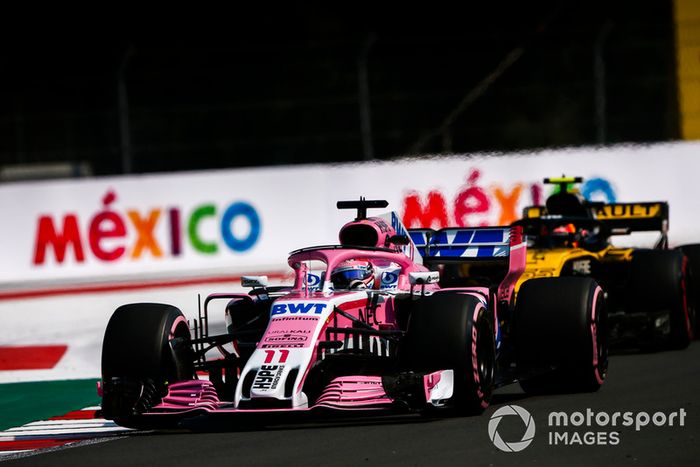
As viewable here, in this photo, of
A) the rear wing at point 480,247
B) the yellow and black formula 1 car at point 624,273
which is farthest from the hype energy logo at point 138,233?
the rear wing at point 480,247

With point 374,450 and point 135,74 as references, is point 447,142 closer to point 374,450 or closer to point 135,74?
point 135,74

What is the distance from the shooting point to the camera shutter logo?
23.5 ft

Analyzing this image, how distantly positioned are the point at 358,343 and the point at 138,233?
11.1 meters

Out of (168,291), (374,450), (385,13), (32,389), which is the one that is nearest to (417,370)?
(374,450)

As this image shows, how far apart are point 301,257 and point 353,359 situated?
3.61 ft

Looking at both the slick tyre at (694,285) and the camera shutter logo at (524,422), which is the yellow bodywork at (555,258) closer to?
the slick tyre at (694,285)

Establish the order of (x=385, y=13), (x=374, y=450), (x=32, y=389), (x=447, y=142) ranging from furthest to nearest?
(x=385, y=13), (x=447, y=142), (x=32, y=389), (x=374, y=450)

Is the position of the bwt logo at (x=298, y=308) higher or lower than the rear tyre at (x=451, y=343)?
higher

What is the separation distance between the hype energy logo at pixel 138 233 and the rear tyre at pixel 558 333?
10.4 m

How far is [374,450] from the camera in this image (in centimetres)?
719

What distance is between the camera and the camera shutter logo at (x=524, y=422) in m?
7.17

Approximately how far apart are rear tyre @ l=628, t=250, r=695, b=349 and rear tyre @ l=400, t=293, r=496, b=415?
3.88 metres

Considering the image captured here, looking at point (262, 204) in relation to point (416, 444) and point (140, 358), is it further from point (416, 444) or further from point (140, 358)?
point (416, 444)

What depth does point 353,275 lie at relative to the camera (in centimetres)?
923
